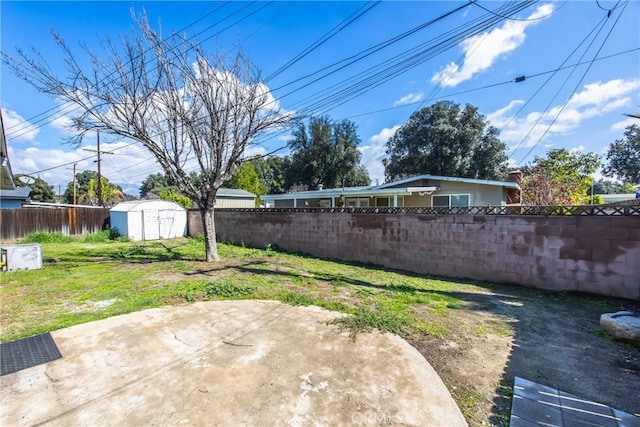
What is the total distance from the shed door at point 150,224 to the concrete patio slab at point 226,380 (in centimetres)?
1192

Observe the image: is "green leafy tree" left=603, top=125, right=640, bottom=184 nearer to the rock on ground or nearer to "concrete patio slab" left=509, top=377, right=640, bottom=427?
the rock on ground

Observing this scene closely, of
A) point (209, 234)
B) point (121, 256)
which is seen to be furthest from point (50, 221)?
point (209, 234)

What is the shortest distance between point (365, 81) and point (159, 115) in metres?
5.63

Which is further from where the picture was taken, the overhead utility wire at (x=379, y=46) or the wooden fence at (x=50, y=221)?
the wooden fence at (x=50, y=221)

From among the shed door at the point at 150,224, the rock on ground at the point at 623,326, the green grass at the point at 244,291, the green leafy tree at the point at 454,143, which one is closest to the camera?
the rock on ground at the point at 623,326

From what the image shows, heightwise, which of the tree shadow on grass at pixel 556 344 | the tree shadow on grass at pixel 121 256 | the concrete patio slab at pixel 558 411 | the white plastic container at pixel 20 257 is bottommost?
the tree shadow on grass at pixel 556 344

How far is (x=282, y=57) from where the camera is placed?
312 inches

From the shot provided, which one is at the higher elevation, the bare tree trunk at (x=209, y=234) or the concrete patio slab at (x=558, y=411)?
the bare tree trunk at (x=209, y=234)

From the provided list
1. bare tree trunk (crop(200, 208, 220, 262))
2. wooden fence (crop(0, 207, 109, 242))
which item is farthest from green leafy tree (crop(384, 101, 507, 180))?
wooden fence (crop(0, 207, 109, 242))

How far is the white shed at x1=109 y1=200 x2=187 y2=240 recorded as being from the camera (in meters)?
13.8

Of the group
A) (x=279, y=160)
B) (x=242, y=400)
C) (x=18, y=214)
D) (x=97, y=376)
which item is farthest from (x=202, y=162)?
(x=279, y=160)

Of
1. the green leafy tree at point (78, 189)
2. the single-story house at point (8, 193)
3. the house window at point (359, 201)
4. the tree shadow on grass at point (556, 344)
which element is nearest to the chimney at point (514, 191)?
the house window at point (359, 201)

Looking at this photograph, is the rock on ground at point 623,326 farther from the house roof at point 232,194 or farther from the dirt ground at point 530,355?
the house roof at point 232,194

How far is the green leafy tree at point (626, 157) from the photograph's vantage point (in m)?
18.7
